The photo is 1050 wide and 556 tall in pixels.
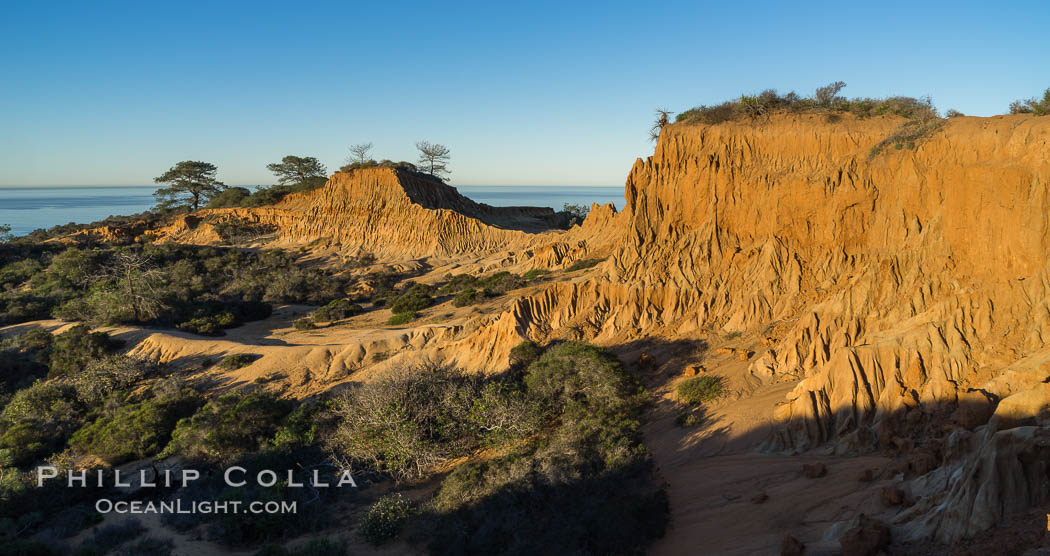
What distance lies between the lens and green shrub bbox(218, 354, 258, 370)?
20.6 meters

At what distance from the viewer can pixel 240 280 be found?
36562mm

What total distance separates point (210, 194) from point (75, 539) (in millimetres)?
63803

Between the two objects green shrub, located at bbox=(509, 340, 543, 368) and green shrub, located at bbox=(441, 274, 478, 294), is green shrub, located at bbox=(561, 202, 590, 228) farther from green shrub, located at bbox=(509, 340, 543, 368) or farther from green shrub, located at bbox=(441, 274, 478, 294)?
green shrub, located at bbox=(509, 340, 543, 368)

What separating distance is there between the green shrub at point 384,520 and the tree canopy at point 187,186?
6410 centimetres

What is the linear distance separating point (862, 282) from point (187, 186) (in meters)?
71.5

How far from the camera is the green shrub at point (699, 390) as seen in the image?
13500 mm

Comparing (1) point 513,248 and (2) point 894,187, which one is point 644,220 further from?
(1) point 513,248

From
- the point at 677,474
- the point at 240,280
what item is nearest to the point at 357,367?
the point at 677,474

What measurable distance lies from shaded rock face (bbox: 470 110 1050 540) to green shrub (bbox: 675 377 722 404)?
119 centimetres

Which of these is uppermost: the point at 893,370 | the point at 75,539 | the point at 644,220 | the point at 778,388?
the point at 644,220

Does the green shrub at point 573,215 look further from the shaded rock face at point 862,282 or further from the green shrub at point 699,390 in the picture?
the green shrub at point 699,390

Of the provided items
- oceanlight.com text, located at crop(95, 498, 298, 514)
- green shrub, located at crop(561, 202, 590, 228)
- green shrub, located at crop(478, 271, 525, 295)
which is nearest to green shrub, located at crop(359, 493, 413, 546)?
oceanlight.com text, located at crop(95, 498, 298, 514)

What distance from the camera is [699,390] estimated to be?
13680 millimetres

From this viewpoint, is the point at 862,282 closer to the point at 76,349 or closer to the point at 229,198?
the point at 76,349
